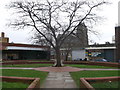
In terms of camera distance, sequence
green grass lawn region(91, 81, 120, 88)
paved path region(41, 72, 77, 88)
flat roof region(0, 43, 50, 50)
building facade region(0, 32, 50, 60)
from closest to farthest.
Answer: green grass lawn region(91, 81, 120, 88)
paved path region(41, 72, 77, 88)
flat roof region(0, 43, 50, 50)
building facade region(0, 32, 50, 60)

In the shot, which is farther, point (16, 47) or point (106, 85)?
point (16, 47)

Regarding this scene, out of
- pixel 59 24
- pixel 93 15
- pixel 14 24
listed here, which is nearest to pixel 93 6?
pixel 93 15

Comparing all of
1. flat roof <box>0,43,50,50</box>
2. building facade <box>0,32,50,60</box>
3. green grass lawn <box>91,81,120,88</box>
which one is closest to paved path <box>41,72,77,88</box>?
green grass lawn <box>91,81,120,88</box>

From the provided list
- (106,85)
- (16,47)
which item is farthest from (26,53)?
(106,85)

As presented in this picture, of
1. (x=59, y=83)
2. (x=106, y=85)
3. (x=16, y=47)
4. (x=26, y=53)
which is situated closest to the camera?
(x=106, y=85)

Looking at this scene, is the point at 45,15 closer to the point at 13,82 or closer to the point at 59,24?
the point at 59,24

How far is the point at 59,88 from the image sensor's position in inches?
384

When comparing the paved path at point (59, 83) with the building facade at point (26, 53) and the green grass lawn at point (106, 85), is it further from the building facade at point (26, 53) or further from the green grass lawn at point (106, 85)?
the building facade at point (26, 53)

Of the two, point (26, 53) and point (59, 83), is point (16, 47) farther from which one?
point (59, 83)

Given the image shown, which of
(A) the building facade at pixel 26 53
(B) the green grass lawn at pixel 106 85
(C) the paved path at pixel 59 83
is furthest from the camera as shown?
(A) the building facade at pixel 26 53

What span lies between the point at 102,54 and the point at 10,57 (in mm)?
27635

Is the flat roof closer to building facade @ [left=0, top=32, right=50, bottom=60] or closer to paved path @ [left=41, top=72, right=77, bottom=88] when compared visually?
building facade @ [left=0, top=32, right=50, bottom=60]

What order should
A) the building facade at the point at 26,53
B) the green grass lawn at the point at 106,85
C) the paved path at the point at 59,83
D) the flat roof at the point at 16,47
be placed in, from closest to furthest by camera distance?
1. the green grass lawn at the point at 106,85
2. the paved path at the point at 59,83
3. the flat roof at the point at 16,47
4. the building facade at the point at 26,53

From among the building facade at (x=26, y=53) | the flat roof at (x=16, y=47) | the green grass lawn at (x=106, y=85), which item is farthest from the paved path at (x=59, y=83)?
the building facade at (x=26, y=53)
